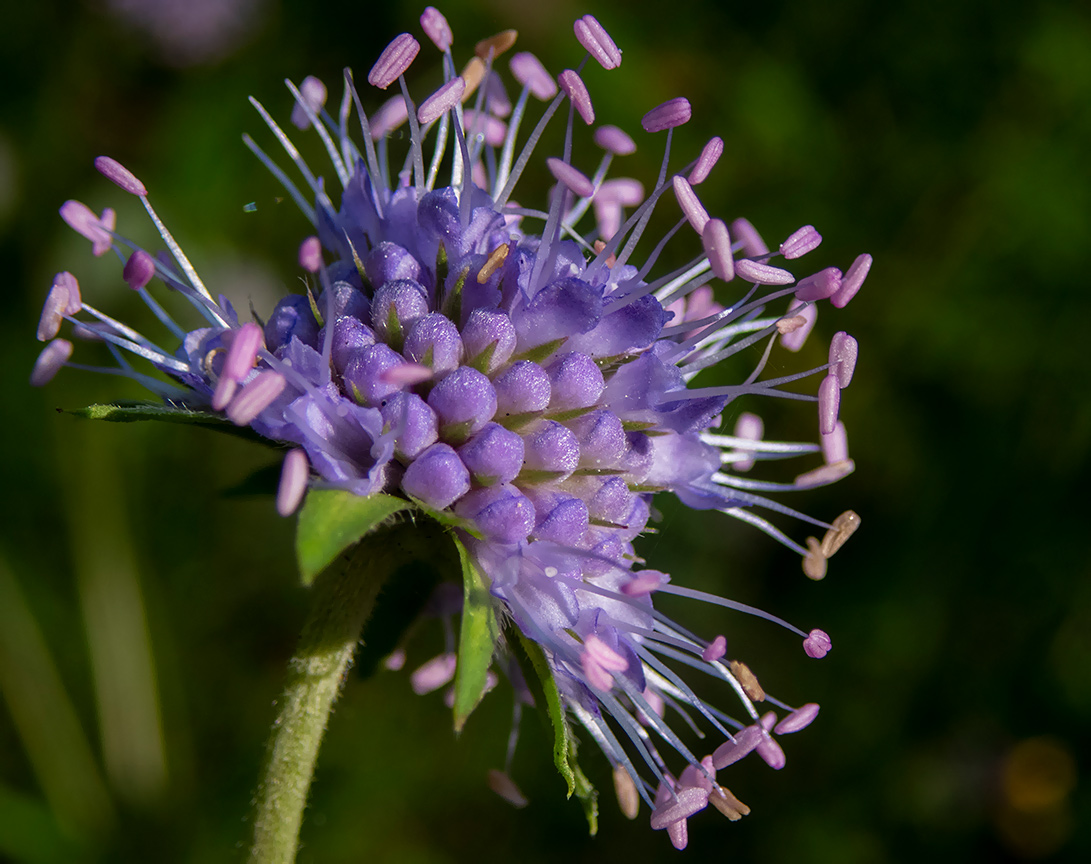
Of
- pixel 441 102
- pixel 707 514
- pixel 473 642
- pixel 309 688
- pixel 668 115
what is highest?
pixel 441 102

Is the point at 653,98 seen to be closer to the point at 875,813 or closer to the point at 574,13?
the point at 574,13

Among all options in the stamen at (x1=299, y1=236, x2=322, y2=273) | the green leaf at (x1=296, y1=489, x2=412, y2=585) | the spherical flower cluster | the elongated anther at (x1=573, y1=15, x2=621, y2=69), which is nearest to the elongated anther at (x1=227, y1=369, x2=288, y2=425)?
the spherical flower cluster

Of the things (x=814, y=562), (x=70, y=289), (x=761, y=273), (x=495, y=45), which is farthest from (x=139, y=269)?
(x=814, y=562)

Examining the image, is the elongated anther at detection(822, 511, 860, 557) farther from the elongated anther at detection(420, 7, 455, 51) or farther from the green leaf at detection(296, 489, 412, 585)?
the elongated anther at detection(420, 7, 455, 51)

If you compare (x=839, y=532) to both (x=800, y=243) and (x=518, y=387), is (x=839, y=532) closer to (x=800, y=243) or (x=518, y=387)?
(x=800, y=243)

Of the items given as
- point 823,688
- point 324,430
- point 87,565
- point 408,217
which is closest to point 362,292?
point 408,217

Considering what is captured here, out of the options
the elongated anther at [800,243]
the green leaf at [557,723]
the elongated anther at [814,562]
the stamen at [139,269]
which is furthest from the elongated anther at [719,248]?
the stamen at [139,269]

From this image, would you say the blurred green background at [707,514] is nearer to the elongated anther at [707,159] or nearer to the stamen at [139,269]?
the elongated anther at [707,159]
